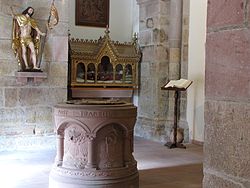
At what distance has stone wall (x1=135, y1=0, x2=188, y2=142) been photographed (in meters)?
7.05

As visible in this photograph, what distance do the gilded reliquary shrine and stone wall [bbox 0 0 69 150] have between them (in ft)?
2.82

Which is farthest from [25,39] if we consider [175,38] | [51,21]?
[175,38]

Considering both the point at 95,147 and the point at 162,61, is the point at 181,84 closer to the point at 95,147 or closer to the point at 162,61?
the point at 162,61

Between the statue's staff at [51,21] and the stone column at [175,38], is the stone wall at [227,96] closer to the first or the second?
the statue's staff at [51,21]

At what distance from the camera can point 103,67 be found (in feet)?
25.0

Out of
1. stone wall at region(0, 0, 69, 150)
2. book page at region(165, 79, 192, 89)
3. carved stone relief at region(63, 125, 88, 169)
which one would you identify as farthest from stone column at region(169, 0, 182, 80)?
carved stone relief at region(63, 125, 88, 169)

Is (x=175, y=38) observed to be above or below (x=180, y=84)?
above

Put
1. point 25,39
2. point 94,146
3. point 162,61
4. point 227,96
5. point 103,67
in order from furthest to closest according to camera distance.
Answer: point 103,67
point 162,61
point 25,39
point 94,146
point 227,96

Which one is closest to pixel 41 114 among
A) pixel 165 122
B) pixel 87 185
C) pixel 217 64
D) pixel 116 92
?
pixel 116 92

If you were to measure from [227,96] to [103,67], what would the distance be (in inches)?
250

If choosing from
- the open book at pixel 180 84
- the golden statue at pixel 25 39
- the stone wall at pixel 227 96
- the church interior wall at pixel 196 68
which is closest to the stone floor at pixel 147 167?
the church interior wall at pixel 196 68

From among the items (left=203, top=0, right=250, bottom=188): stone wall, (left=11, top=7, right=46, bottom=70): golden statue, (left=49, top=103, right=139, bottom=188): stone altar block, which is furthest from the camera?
(left=11, top=7, right=46, bottom=70): golden statue

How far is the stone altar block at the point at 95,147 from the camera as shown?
3414mm

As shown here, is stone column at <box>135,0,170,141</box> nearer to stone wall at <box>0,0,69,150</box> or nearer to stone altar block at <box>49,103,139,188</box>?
stone wall at <box>0,0,69,150</box>
